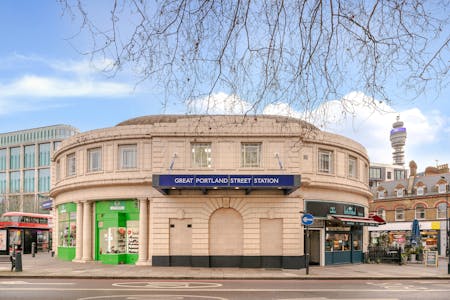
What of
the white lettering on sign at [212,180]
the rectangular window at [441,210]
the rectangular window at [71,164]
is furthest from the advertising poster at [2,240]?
the rectangular window at [441,210]

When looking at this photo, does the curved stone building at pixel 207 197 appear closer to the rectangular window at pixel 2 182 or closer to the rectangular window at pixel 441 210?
the rectangular window at pixel 441 210

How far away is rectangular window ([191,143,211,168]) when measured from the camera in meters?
29.5

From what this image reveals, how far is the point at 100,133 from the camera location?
31.5 meters

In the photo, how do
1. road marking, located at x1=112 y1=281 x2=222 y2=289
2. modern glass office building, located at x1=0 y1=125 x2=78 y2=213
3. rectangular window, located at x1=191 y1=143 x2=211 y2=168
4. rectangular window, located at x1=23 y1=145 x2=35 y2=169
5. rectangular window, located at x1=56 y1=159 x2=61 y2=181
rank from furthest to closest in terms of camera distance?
rectangular window, located at x1=23 y1=145 x2=35 y2=169 → modern glass office building, located at x1=0 y1=125 x2=78 y2=213 → rectangular window, located at x1=56 y1=159 x2=61 y2=181 → rectangular window, located at x1=191 y1=143 x2=211 y2=168 → road marking, located at x1=112 y1=281 x2=222 y2=289

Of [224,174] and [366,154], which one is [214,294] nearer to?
[224,174]

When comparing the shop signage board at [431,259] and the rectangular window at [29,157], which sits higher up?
the rectangular window at [29,157]

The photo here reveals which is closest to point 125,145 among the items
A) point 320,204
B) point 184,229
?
point 184,229

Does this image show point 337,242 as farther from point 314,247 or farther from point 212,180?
point 212,180

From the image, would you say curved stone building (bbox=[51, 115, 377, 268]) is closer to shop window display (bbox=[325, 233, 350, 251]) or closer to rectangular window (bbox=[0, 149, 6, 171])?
shop window display (bbox=[325, 233, 350, 251])

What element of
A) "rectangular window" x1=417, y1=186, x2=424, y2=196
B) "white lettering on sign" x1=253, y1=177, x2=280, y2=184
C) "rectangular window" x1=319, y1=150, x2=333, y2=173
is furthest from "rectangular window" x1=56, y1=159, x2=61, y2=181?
"rectangular window" x1=417, y1=186, x2=424, y2=196

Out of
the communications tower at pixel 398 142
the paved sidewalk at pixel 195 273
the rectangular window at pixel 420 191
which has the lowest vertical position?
the paved sidewalk at pixel 195 273

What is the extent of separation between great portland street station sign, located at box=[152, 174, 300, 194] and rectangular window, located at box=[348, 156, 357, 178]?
341 inches

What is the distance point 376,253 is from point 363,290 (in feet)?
58.0

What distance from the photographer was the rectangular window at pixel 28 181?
368ft
